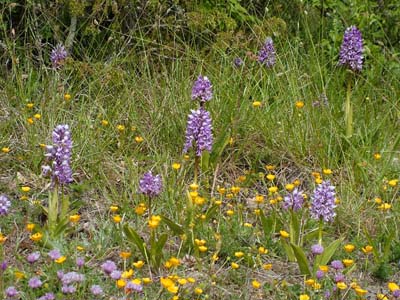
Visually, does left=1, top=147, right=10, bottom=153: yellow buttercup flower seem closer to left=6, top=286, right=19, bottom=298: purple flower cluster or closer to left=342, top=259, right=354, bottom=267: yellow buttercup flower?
left=6, top=286, right=19, bottom=298: purple flower cluster

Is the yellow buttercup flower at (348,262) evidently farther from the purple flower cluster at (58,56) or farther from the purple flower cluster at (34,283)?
the purple flower cluster at (58,56)

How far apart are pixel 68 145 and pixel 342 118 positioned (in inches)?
67.2

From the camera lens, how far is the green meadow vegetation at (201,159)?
2713 millimetres

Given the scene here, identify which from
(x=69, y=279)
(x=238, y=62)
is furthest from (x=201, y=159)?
(x=69, y=279)

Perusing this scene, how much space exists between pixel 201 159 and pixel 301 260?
89 centimetres

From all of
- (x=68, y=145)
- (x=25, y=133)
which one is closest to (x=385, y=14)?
(x=25, y=133)

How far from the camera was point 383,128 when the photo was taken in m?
3.90

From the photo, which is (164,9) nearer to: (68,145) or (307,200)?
(307,200)

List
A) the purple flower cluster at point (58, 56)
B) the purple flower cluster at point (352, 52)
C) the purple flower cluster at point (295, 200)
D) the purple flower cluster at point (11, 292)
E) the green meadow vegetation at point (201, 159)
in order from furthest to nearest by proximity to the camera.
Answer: the purple flower cluster at point (58, 56) → the purple flower cluster at point (352, 52) → the purple flower cluster at point (295, 200) → the green meadow vegetation at point (201, 159) → the purple flower cluster at point (11, 292)

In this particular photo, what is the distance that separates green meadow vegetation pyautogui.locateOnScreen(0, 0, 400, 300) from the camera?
2713 millimetres

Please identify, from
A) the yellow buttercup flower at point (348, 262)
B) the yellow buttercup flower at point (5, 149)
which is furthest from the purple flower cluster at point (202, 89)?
the yellow buttercup flower at point (348, 262)

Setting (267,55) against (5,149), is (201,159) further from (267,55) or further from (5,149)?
(267,55)

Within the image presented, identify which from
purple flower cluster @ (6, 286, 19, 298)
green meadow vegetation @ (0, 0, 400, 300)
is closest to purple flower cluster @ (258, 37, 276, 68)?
green meadow vegetation @ (0, 0, 400, 300)

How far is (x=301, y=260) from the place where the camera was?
8.82 ft
